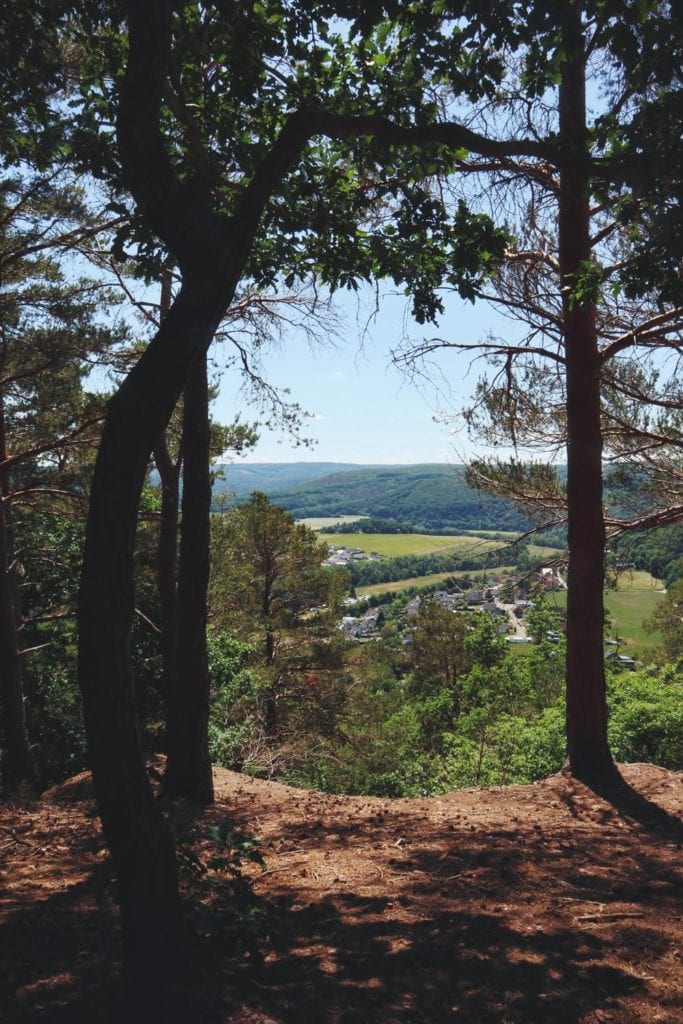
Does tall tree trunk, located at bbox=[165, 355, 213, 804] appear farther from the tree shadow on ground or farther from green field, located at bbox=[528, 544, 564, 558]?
Answer: green field, located at bbox=[528, 544, 564, 558]

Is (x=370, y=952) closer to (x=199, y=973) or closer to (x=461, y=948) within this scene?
(x=461, y=948)

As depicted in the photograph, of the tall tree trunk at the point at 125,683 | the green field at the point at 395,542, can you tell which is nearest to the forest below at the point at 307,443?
the tall tree trunk at the point at 125,683

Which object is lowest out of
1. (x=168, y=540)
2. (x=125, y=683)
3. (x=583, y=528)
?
(x=125, y=683)

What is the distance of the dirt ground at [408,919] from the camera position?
2.39m

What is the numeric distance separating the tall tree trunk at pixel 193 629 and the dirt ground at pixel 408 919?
0.53 metres

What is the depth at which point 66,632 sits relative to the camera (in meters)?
13.0

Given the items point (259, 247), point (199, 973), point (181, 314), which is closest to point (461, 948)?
point (199, 973)

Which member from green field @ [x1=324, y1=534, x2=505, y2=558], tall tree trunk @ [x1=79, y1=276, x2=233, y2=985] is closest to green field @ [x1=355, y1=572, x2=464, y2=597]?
green field @ [x1=324, y1=534, x2=505, y2=558]

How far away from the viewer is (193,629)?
5656 millimetres

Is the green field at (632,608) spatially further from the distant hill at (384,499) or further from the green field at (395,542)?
the green field at (395,542)

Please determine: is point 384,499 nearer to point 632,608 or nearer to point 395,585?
point 395,585

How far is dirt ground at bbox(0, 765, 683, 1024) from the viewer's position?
2395mm

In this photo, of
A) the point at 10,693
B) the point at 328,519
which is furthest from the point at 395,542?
the point at 10,693

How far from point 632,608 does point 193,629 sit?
59615 millimetres
